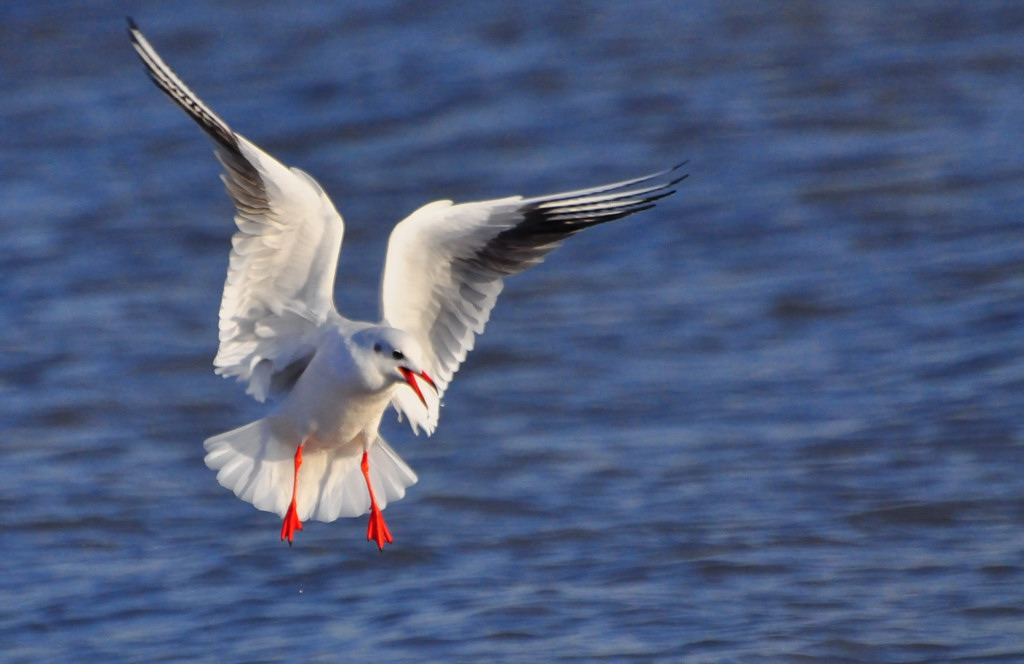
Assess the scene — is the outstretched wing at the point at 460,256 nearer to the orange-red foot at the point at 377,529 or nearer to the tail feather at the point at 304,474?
the tail feather at the point at 304,474

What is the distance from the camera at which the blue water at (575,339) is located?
6.62m

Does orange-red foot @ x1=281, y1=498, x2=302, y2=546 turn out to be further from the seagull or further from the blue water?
the blue water

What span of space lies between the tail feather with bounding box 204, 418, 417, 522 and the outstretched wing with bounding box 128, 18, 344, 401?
0.20 m

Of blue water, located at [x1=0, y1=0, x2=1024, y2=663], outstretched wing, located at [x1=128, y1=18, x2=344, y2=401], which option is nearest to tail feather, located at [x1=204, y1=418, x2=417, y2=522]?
outstretched wing, located at [x1=128, y1=18, x2=344, y2=401]

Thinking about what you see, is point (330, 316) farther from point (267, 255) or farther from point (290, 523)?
point (290, 523)

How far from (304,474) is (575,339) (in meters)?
3.51

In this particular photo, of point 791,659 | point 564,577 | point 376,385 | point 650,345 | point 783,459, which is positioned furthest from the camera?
point 650,345

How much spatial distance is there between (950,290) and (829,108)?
315 cm

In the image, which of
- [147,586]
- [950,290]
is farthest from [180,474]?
[950,290]

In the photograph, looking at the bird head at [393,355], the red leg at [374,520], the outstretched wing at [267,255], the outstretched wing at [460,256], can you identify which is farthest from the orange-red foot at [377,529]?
the bird head at [393,355]

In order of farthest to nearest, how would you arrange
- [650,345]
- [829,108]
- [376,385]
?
[829,108] < [650,345] < [376,385]

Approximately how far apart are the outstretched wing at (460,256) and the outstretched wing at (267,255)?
0.27 m

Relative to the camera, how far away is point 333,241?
226 inches

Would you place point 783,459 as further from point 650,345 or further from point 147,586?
point 147,586
